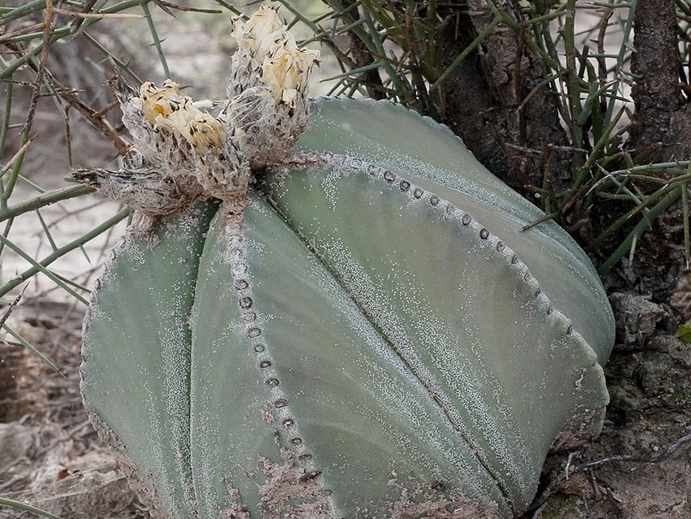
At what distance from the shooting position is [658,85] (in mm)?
1594

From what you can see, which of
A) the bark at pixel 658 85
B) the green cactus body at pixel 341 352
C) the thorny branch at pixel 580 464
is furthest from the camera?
the bark at pixel 658 85

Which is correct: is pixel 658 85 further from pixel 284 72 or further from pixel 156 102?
pixel 156 102

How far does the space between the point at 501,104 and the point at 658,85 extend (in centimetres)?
28

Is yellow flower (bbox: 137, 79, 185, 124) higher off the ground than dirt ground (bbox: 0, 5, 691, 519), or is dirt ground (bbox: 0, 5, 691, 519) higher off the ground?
yellow flower (bbox: 137, 79, 185, 124)

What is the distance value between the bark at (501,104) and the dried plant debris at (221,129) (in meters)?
0.51

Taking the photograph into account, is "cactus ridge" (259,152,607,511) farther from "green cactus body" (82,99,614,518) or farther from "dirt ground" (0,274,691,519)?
"dirt ground" (0,274,691,519)

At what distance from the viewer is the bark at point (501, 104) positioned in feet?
5.17

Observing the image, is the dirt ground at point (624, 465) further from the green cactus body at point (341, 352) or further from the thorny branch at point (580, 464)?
the green cactus body at point (341, 352)

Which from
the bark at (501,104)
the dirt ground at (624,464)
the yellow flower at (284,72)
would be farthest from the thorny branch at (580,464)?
the yellow flower at (284,72)

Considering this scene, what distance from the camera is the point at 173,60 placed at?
641 cm

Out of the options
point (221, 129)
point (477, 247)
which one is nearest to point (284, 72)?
point (221, 129)

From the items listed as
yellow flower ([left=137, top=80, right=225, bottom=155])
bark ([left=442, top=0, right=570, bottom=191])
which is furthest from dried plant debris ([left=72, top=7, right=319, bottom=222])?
bark ([left=442, top=0, right=570, bottom=191])

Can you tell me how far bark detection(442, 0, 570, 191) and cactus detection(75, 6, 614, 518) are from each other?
0.39 m

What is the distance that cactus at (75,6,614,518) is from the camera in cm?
106
